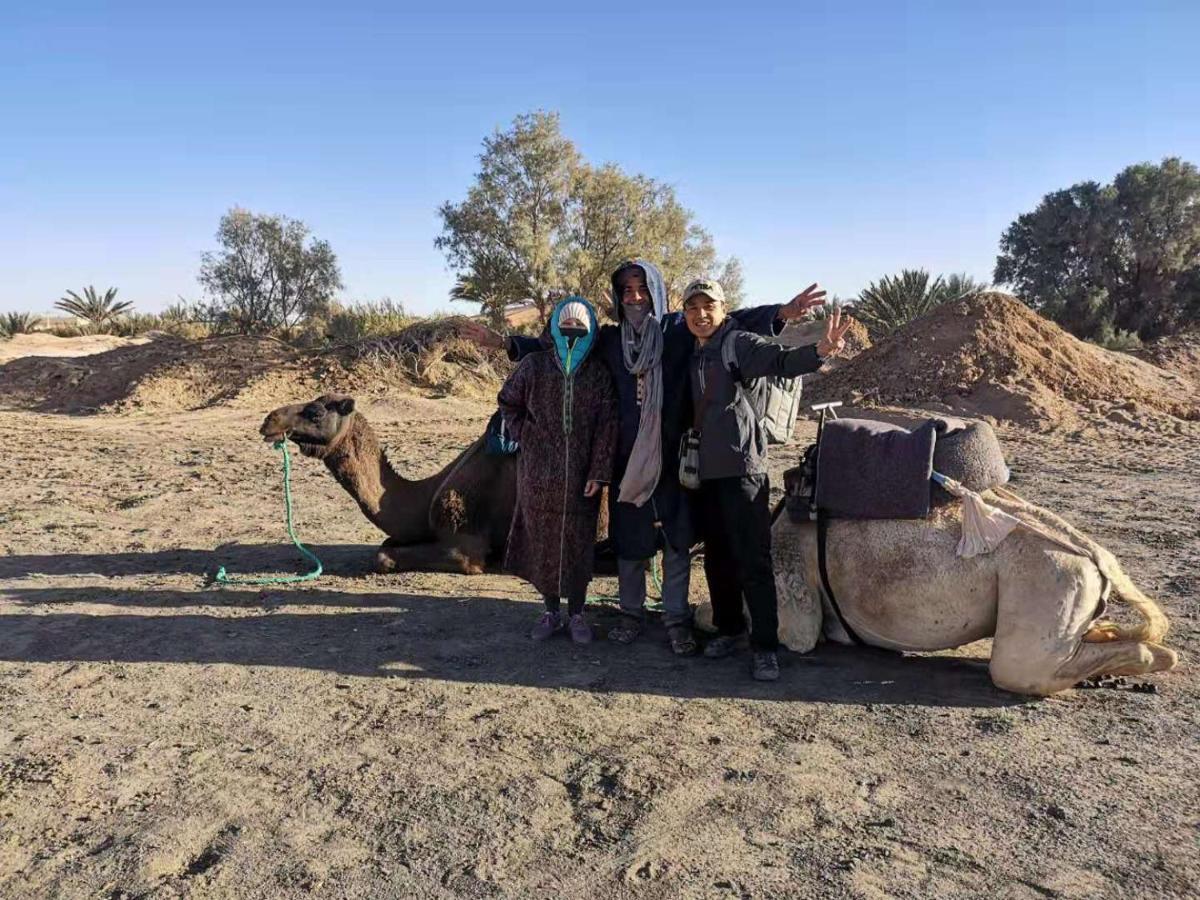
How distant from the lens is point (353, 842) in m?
2.86

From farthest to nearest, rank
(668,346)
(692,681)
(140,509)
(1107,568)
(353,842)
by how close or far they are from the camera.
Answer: (140,509) < (668,346) < (692,681) < (1107,568) < (353,842)

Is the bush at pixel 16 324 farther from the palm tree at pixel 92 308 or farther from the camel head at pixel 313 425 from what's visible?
the camel head at pixel 313 425

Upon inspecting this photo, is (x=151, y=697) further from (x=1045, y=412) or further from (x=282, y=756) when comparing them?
(x=1045, y=412)

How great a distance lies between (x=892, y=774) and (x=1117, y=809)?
73 centimetres

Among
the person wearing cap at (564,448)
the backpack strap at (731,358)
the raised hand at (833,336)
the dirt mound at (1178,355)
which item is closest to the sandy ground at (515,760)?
the person wearing cap at (564,448)

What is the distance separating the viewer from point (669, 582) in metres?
4.75

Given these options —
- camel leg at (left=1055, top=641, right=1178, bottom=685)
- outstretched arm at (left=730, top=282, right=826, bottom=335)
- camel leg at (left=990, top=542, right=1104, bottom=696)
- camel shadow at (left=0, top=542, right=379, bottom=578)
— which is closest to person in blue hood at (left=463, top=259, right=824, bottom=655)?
outstretched arm at (left=730, top=282, right=826, bottom=335)

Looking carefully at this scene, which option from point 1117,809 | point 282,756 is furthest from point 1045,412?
point 282,756

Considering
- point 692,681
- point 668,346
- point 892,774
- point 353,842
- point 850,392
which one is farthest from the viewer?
point 850,392

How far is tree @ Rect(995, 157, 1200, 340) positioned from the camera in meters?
30.8

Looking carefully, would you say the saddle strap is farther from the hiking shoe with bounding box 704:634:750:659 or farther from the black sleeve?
the black sleeve

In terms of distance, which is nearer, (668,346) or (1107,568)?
(1107,568)

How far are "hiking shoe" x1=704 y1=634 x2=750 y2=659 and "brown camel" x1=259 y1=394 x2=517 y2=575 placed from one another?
83.2 inches

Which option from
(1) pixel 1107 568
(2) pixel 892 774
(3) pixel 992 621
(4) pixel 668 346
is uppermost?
A: (4) pixel 668 346
